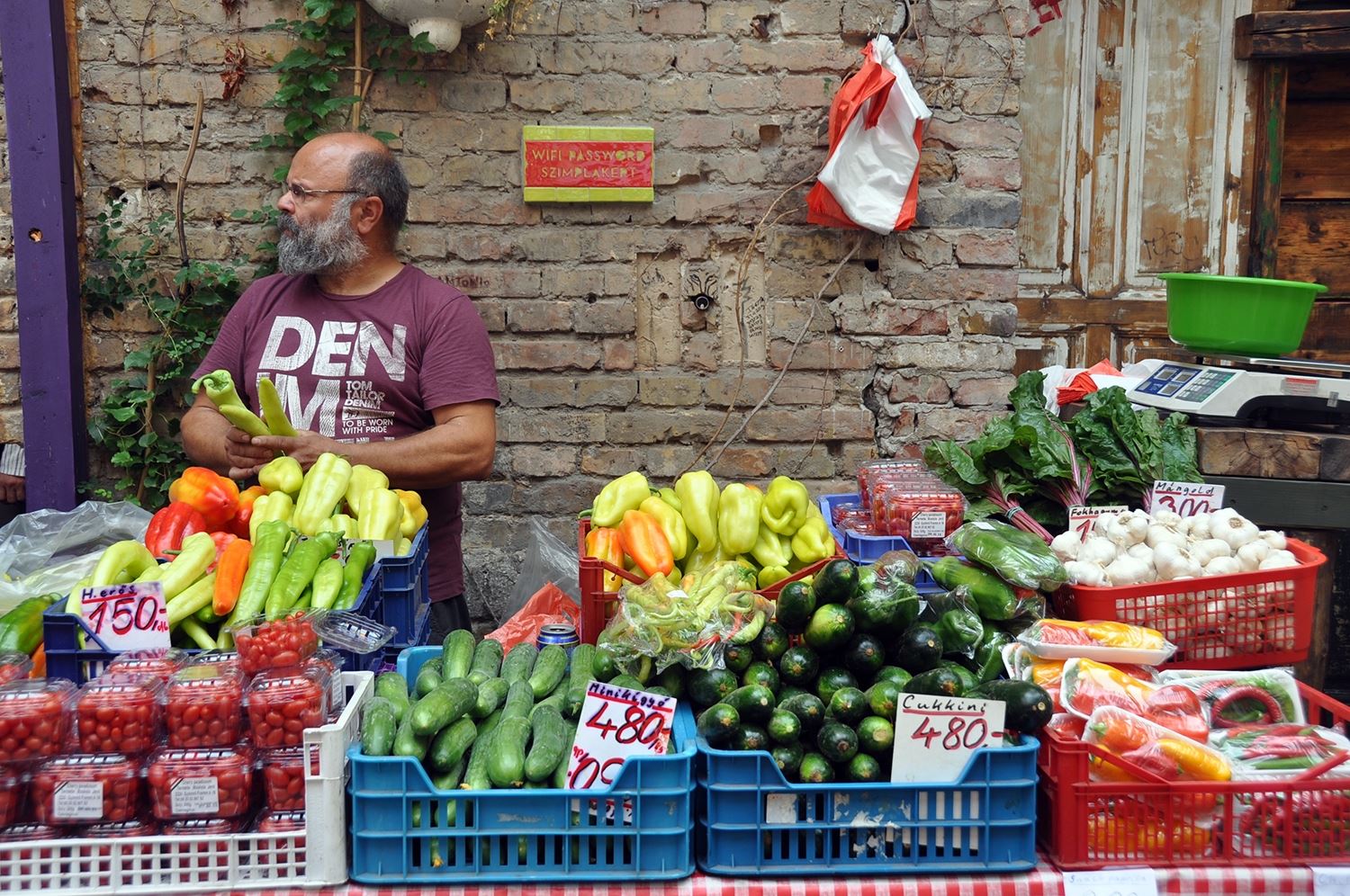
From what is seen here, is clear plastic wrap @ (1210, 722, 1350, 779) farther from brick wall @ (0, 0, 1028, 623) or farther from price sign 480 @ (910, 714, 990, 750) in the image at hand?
brick wall @ (0, 0, 1028, 623)

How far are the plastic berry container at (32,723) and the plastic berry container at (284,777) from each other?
1.07 feet

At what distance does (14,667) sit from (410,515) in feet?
3.53

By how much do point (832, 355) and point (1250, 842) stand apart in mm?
2900

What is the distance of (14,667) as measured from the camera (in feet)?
6.97

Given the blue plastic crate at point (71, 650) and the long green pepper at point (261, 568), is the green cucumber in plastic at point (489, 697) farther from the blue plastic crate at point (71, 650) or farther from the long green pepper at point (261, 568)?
the long green pepper at point (261, 568)

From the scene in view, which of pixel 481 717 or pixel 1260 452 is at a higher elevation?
pixel 1260 452

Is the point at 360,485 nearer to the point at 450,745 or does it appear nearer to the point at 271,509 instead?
the point at 271,509

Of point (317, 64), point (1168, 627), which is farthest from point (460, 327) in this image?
point (1168, 627)

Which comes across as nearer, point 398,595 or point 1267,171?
point 398,595

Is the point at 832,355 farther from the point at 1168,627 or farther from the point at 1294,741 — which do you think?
the point at 1294,741

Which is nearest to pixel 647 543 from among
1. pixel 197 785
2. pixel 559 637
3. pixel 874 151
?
pixel 559 637

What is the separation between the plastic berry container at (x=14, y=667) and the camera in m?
2.07

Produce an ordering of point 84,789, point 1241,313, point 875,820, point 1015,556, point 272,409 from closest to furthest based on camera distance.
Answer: point 84,789 → point 875,820 → point 1015,556 → point 272,409 → point 1241,313

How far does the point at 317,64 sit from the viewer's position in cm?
444
